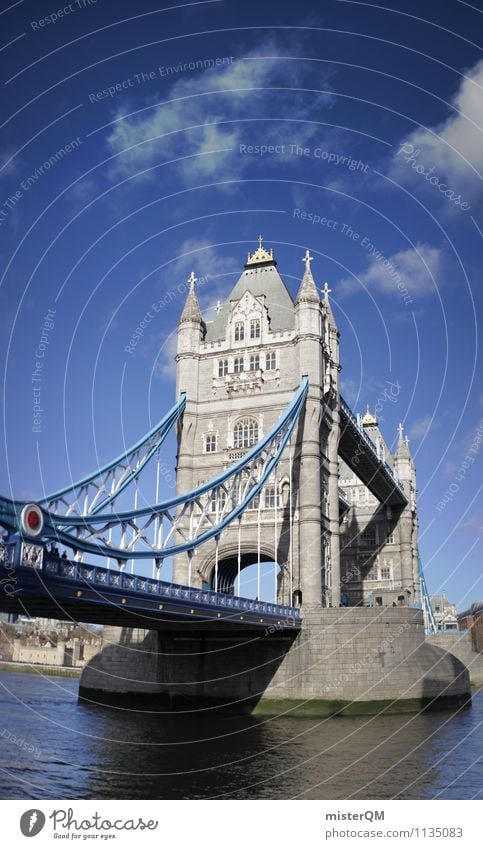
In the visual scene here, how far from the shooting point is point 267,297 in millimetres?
54781

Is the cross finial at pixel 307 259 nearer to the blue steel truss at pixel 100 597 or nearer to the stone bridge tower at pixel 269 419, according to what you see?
the stone bridge tower at pixel 269 419

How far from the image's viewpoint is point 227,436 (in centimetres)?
5053

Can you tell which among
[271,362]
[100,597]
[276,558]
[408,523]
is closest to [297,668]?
[276,558]

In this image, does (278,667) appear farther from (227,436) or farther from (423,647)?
(227,436)

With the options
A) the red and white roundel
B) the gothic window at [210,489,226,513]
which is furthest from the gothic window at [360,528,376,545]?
the red and white roundel

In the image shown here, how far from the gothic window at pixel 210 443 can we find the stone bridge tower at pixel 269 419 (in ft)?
0.24

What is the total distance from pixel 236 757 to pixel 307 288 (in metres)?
33.8

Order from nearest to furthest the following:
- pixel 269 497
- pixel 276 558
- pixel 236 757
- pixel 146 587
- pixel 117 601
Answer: pixel 236 757, pixel 117 601, pixel 146 587, pixel 276 558, pixel 269 497

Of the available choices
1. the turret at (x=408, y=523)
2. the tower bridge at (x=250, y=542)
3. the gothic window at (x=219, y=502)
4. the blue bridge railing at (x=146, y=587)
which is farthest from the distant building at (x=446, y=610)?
the blue bridge railing at (x=146, y=587)

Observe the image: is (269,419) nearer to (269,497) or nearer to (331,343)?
(269,497)

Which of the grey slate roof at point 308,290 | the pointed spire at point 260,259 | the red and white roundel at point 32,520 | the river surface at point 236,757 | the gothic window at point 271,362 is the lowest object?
Result: the river surface at point 236,757

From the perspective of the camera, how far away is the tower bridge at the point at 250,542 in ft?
107
